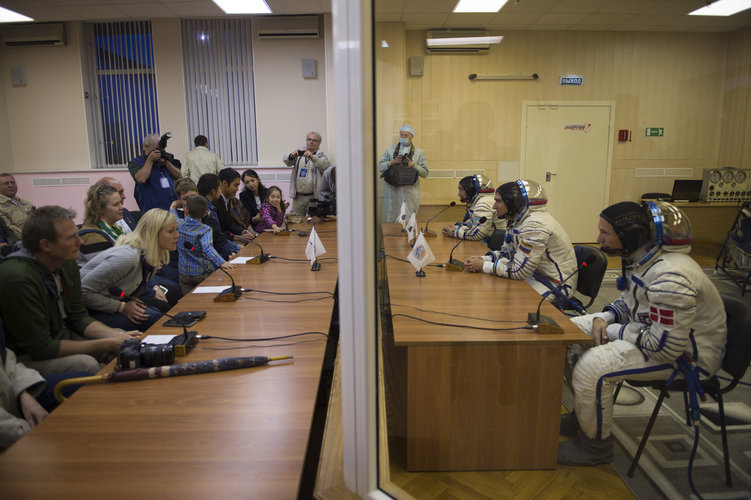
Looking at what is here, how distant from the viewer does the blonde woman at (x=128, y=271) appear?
2391mm

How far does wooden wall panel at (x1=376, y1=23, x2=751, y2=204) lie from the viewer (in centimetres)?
108

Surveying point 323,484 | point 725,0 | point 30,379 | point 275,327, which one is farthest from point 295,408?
point 725,0

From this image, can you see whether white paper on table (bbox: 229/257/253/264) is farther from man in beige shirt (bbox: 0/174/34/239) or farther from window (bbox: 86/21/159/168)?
window (bbox: 86/21/159/168)

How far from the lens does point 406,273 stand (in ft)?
8.64

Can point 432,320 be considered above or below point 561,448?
above

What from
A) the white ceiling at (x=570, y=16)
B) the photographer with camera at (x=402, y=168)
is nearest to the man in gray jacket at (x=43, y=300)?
the photographer with camera at (x=402, y=168)

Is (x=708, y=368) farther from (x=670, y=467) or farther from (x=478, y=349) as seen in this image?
(x=478, y=349)

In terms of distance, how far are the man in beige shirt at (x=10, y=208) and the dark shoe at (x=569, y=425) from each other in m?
4.86

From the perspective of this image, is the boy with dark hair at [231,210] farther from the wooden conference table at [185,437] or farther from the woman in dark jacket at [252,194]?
the wooden conference table at [185,437]

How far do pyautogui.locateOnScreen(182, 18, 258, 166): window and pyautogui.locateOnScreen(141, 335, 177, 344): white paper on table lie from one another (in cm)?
558

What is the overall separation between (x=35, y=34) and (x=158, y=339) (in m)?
6.88

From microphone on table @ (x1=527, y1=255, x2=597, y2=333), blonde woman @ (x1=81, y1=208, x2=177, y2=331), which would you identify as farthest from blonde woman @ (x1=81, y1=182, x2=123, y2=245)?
microphone on table @ (x1=527, y1=255, x2=597, y2=333)

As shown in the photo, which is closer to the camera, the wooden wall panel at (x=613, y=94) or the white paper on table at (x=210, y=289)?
the wooden wall panel at (x=613, y=94)

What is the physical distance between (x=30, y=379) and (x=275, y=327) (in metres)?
0.81
